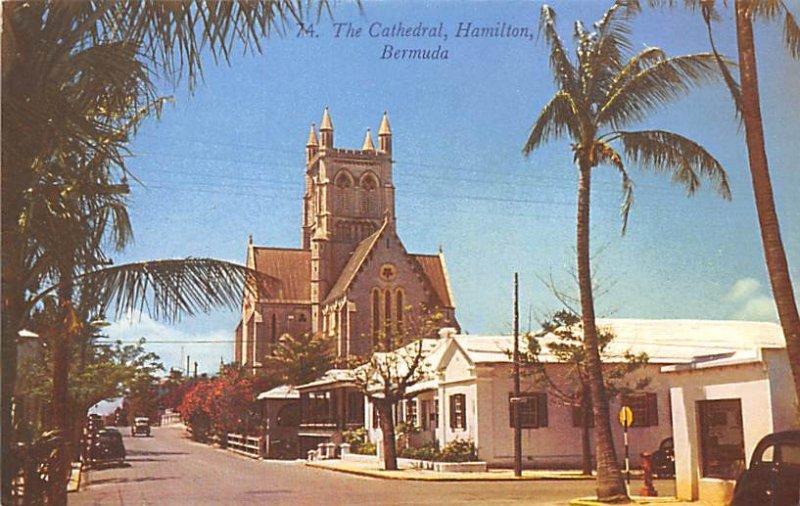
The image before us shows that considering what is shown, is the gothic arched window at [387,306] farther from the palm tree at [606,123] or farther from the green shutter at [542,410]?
the palm tree at [606,123]

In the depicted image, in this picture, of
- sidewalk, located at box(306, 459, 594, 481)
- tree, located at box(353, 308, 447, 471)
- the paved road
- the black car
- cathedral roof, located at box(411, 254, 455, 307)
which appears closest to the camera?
the black car

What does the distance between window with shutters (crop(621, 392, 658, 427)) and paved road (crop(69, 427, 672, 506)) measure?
2.05 m

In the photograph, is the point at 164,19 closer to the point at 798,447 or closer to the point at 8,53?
the point at 8,53

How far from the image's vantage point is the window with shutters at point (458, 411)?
76.6ft

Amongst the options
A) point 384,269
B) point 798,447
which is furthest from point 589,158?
point 384,269

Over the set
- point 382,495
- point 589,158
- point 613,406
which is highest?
point 589,158

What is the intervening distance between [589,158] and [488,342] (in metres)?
10.3

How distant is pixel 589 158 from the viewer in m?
14.5

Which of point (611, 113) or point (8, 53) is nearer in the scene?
point (8, 53)

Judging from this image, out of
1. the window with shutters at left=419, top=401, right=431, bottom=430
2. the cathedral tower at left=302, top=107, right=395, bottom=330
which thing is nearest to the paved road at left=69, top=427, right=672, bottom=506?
the window with shutters at left=419, top=401, right=431, bottom=430

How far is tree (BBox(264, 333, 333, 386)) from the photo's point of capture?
29281 millimetres

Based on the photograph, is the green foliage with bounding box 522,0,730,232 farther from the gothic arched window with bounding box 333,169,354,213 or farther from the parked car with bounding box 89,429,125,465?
the gothic arched window with bounding box 333,169,354,213

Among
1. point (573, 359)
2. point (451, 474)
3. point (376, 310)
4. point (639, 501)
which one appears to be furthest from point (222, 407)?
point (639, 501)

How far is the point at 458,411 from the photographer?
23672 millimetres
